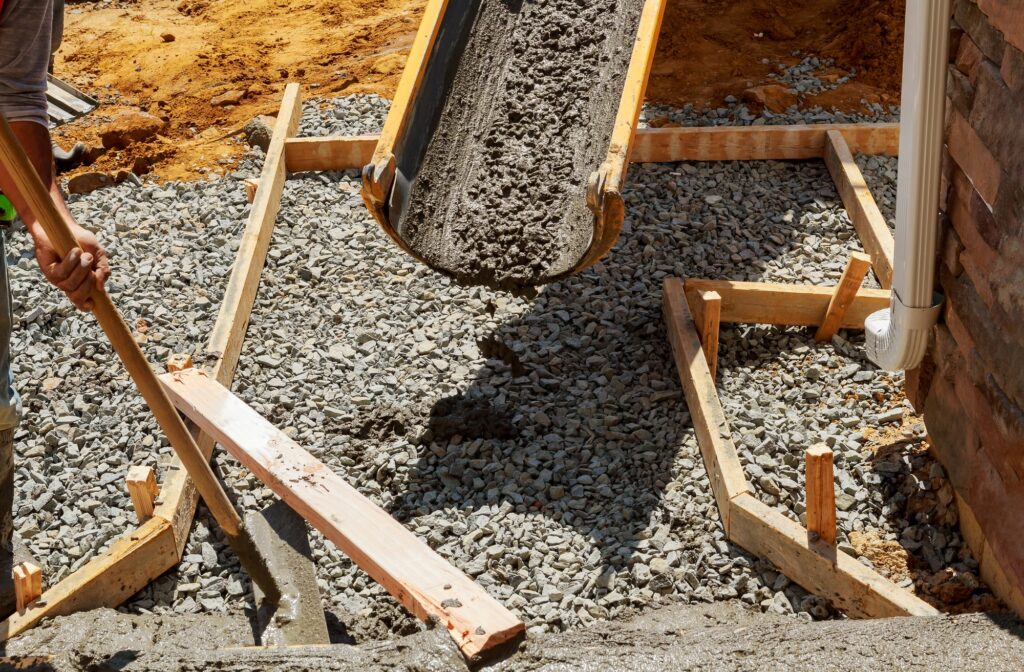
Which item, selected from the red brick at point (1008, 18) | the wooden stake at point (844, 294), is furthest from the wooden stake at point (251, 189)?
the red brick at point (1008, 18)

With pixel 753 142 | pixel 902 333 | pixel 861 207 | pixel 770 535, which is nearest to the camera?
pixel 770 535

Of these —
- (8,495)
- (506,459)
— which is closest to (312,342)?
(506,459)

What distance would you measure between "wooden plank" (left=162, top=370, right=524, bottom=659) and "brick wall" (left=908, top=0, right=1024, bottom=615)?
5.89 feet

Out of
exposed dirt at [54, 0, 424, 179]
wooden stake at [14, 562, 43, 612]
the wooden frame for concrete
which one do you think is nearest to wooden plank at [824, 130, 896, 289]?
the wooden frame for concrete

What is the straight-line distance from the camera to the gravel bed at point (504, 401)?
4.03 metres

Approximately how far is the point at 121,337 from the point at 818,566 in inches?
100

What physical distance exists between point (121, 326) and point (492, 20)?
3.58 m

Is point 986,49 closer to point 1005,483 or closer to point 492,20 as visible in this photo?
point 1005,483

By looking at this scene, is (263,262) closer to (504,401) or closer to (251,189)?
(251,189)

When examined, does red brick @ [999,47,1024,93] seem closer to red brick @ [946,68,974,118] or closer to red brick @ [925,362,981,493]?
red brick @ [946,68,974,118]

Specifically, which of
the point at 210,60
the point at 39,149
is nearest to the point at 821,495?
the point at 39,149

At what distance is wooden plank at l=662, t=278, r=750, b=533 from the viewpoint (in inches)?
162

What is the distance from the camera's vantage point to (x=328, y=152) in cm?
657

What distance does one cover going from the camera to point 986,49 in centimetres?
352
